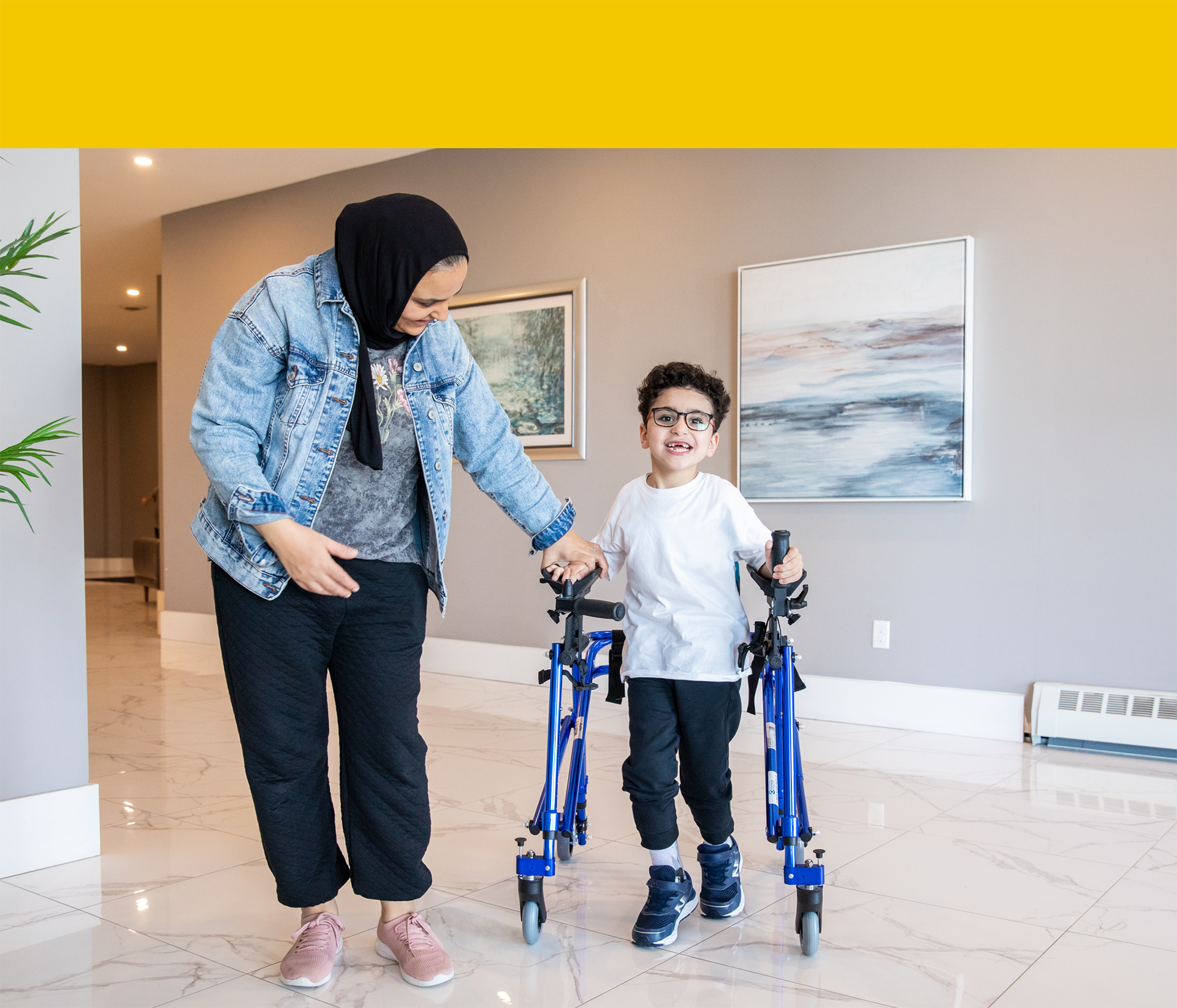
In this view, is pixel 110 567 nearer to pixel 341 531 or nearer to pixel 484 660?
pixel 484 660

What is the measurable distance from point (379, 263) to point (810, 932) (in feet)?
4.36

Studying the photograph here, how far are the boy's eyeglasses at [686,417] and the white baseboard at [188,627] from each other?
465 centimetres

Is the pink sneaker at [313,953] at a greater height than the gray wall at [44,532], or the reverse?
the gray wall at [44,532]

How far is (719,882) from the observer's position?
75.6 inches

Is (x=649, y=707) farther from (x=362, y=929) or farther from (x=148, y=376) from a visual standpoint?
(x=148, y=376)

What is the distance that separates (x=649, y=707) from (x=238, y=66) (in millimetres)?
3362

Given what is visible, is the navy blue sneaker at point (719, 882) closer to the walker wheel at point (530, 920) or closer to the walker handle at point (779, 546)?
the walker wheel at point (530, 920)

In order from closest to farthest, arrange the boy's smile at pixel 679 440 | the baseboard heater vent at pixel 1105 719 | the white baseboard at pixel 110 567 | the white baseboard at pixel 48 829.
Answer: the boy's smile at pixel 679 440, the white baseboard at pixel 48 829, the baseboard heater vent at pixel 1105 719, the white baseboard at pixel 110 567

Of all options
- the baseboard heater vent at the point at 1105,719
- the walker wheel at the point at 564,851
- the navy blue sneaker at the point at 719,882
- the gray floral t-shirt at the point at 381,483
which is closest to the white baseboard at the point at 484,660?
the baseboard heater vent at the point at 1105,719

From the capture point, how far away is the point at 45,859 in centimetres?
222

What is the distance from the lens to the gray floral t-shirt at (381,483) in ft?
5.18

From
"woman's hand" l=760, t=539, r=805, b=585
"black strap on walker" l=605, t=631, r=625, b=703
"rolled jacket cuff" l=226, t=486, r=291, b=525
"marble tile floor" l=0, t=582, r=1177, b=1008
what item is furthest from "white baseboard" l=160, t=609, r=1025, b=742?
"rolled jacket cuff" l=226, t=486, r=291, b=525

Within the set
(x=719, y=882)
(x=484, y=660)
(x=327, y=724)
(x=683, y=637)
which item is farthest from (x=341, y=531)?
(x=484, y=660)

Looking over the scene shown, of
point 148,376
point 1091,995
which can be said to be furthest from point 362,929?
point 148,376
